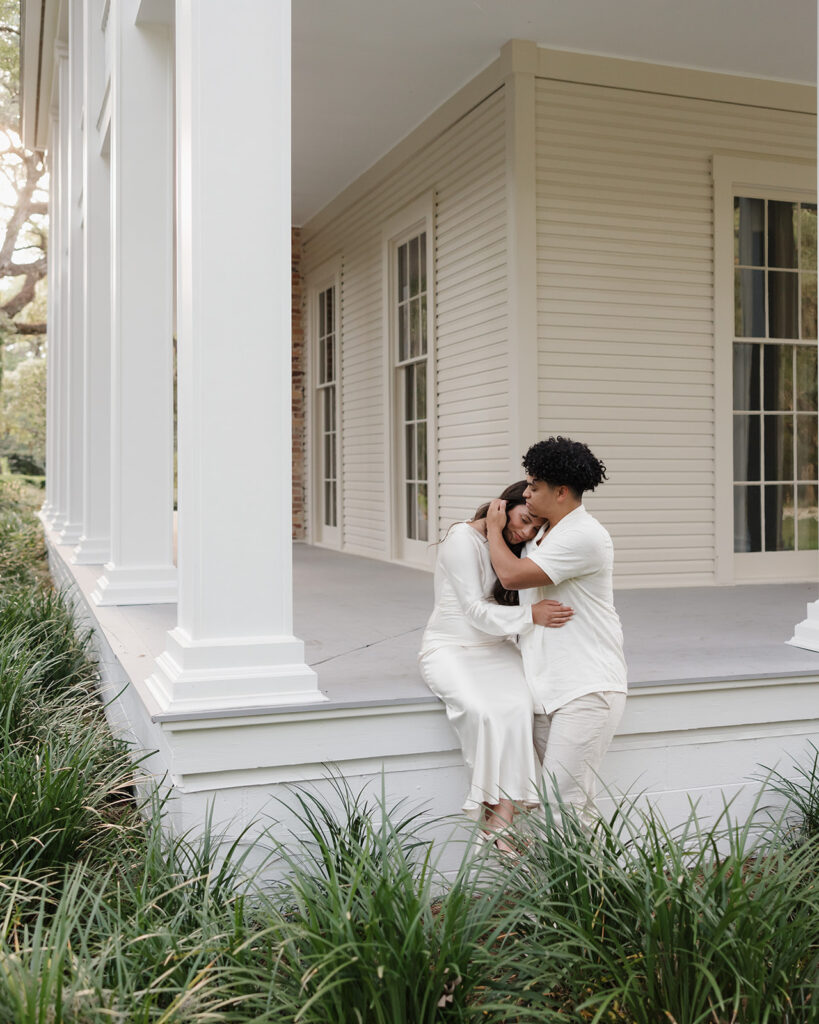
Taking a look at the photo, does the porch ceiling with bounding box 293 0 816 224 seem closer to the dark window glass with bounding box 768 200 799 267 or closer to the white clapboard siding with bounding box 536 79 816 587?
the white clapboard siding with bounding box 536 79 816 587

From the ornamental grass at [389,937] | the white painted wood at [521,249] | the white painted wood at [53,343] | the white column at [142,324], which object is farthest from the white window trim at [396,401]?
the ornamental grass at [389,937]

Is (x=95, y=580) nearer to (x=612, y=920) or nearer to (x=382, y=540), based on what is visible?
(x=382, y=540)

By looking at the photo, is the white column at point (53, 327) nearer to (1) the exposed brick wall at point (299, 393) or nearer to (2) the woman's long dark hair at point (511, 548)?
(1) the exposed brick wall at point (299, 393)

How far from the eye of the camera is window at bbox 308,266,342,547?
1184 centimetres

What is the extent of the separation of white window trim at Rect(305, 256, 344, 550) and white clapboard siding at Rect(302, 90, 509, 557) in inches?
33.9

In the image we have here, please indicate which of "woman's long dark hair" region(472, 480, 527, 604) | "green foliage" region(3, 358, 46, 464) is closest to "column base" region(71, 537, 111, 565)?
"woman's long dark hair" region(472, 480, 527, 604)

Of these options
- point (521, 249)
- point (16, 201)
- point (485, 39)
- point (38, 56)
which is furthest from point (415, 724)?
point (16, 201)

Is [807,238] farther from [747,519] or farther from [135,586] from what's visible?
[135,586]

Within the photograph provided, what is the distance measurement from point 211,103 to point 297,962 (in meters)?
2.62

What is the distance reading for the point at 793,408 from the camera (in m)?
7.97

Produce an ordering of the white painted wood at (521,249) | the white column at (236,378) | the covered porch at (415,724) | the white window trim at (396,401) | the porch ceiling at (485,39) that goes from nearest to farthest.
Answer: the covered porch at (415,724), the white column at (236,378), the porch ceiling at (485,39), the white painted wood at (521,249), the white window trim at (396,401)

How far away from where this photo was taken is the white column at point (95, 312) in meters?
7.75

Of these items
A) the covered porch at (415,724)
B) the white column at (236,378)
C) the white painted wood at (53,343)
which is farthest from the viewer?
the white painted wood at (53,343)

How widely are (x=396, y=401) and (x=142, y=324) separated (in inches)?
162
